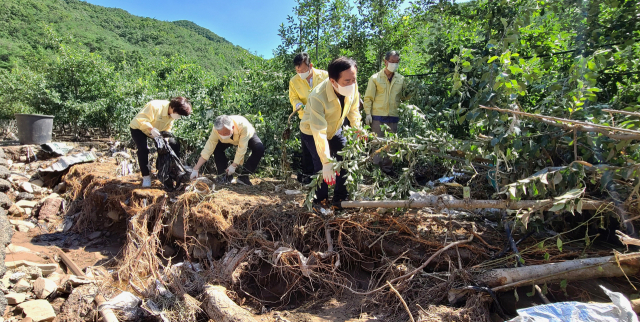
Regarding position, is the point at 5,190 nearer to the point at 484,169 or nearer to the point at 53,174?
the point at 53,174

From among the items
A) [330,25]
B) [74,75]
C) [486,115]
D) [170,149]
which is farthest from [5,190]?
[486,115]

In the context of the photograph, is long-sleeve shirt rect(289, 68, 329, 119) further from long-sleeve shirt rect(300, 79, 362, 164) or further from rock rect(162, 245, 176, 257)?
rock rect(162, 245, 176, 257)

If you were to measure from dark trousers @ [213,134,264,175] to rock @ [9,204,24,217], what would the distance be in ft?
10.3

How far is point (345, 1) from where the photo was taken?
619cm

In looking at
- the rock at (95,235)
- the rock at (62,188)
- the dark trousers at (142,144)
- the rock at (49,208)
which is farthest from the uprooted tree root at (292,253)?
the rock at (62,188)

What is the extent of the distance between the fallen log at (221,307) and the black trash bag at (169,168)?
1.94 metres

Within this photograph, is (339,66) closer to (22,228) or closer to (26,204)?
(22,228)

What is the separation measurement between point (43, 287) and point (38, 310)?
0.34 m

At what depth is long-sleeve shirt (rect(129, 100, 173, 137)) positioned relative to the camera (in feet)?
14.5

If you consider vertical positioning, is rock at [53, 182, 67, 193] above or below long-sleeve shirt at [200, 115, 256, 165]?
below

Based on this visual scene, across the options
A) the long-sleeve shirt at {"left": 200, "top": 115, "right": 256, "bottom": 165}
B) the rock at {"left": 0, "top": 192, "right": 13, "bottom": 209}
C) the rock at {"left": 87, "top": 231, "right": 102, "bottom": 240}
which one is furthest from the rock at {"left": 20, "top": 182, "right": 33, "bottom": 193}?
the long-sleeve shirt at {"left": 200, "top": 115, "right": 256, "bottom": 165}

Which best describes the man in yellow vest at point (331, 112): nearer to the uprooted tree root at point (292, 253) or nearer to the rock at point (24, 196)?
the uprooted tree root at point (292, 253)

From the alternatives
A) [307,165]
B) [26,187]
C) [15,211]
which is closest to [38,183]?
[26,187]

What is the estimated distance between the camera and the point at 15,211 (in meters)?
5.24
